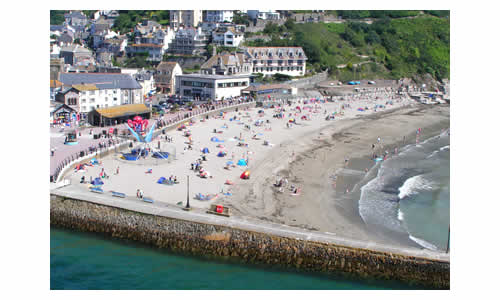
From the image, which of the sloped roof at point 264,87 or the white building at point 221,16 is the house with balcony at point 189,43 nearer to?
the white building at point 221,16

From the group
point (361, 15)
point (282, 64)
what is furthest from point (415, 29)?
point (282, 64)

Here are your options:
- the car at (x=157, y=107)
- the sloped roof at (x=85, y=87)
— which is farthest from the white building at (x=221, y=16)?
the sloped roof at (x=85, y=87)

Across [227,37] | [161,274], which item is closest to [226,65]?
[227,37]

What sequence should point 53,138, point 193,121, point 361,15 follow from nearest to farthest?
1. point 53,138
2. point 193,121
3. point 361,15

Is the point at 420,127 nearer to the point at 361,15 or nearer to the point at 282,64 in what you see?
the point at 282,64

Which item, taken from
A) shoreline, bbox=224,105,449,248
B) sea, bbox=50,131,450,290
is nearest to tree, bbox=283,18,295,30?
shoreline, bbox=224,105,449,248
